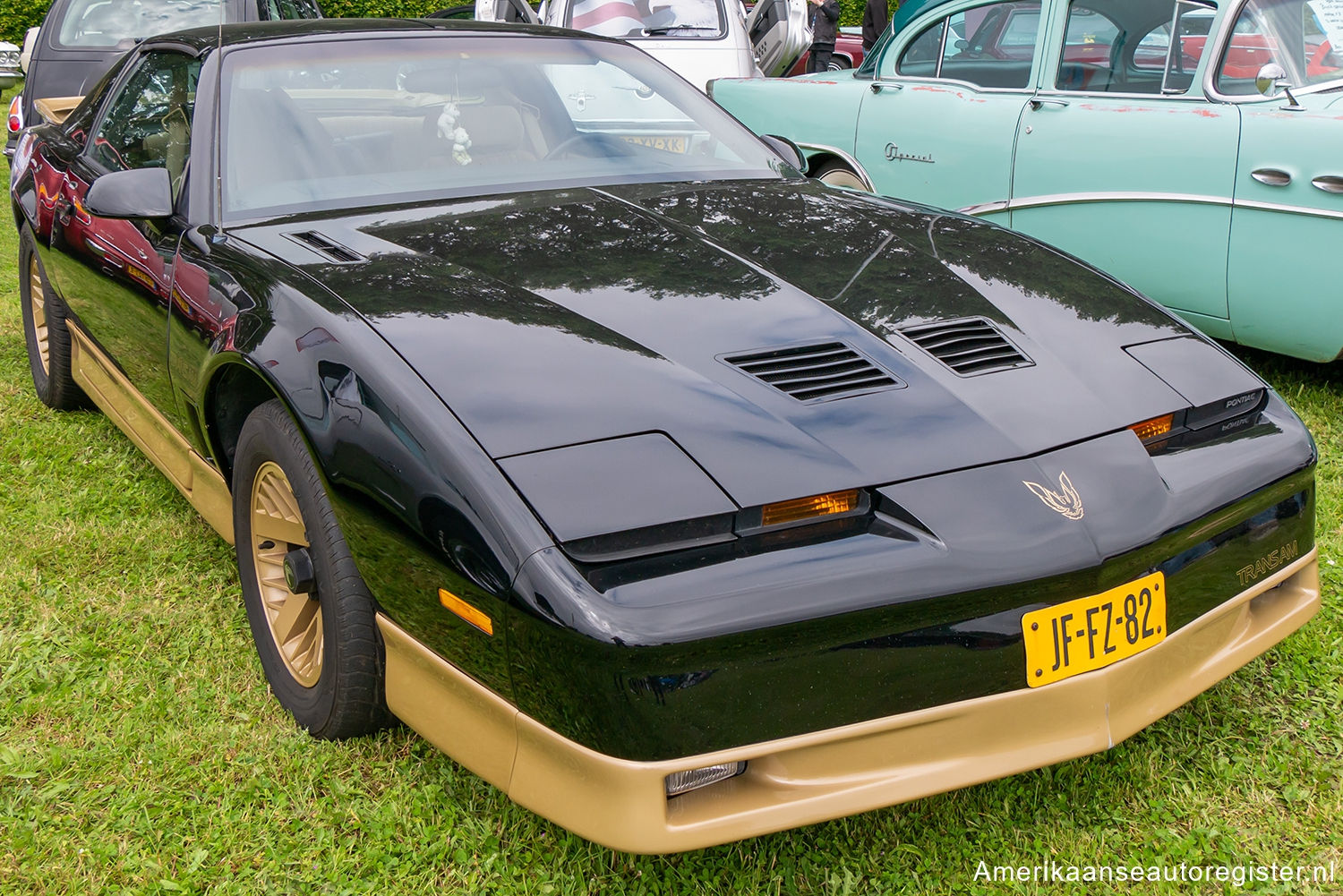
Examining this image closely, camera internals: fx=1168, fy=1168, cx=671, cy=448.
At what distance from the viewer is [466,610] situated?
5.82ft

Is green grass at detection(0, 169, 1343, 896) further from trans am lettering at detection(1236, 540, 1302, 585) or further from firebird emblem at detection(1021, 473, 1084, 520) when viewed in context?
firebird emblem at detection(1021, 473, 1084, 520)

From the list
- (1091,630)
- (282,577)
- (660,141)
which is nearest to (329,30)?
→ (660,141)

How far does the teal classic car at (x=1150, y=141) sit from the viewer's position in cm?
387

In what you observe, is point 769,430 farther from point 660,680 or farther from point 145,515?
point 145,515

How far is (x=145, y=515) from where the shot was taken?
137 inches

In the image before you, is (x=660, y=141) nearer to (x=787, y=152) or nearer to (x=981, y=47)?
(x=787, y=152)

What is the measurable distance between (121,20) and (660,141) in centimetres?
605

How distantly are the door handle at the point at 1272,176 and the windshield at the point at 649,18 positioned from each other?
4712 mm

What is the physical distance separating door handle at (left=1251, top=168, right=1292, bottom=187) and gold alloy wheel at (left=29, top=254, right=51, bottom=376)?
13.9 ft

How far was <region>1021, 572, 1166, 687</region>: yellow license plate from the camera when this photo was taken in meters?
1.81

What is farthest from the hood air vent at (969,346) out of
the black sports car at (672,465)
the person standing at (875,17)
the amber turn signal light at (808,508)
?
the person standing at (875,17)

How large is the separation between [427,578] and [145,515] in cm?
203

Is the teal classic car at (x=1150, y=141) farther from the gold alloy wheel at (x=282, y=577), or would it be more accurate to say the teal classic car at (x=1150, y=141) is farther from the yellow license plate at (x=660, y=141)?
the gold alloy wheel at (x=282, y=577)

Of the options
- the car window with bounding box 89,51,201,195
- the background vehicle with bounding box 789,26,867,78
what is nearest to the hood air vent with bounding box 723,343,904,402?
the car window with bounding box 89,51,201,195
